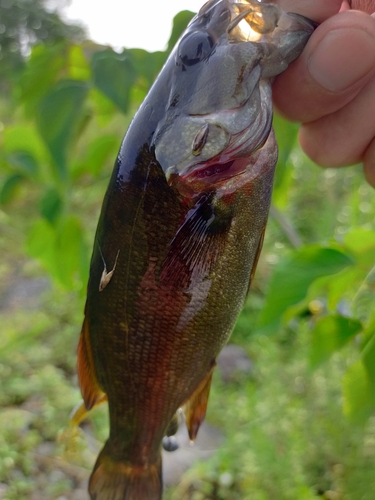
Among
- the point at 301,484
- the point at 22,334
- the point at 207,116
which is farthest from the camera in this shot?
the point at 22,334

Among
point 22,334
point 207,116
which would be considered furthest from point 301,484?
point 22,334

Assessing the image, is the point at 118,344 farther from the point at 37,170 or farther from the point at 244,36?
the point at 37,170

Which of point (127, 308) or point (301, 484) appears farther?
point (301, 484)

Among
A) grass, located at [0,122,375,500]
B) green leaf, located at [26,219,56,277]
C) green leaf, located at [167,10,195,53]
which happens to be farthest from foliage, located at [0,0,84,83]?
green leaf, located at [167,10,195,53]

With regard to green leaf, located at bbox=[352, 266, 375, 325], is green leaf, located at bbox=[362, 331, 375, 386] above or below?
below

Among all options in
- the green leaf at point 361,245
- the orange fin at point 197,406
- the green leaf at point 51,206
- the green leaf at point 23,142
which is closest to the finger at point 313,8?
the green leaf at point 361,245

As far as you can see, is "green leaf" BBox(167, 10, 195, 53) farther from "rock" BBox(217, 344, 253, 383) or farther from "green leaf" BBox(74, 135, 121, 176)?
"rock" BBox(217, 344, 253, 383)

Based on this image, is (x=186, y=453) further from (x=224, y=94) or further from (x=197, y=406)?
(x=224, y=94)
